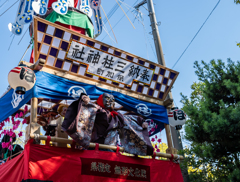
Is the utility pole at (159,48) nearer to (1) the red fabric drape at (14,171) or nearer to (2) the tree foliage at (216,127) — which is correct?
(2) the tree foliage at (216,127)

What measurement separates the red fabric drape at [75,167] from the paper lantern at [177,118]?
4.73ft

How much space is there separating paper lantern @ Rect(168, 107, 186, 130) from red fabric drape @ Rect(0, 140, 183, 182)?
1.44 m

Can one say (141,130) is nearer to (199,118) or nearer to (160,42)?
(199,118)

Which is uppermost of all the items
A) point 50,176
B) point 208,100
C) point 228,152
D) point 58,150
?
point 208,100

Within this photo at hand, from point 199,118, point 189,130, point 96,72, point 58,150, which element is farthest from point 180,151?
point 58,150

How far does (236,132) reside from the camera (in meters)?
6.97

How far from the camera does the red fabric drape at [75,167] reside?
4.16 metres

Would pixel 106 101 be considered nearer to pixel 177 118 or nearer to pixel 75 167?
pixel 75 167

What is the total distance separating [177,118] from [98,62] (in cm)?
264

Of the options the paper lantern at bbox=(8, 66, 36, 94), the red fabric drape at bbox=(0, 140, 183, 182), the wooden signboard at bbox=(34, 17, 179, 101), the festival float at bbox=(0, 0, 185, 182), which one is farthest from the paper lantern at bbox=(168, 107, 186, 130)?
the paper lantern at bbox=(8, 66, 36, 94)

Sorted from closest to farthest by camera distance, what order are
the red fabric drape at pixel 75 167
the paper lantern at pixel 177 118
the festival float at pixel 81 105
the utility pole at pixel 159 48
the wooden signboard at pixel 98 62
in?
the red fabric drape at pixel 75 167
the festival float at pixel 81 105
the wooden signboard at pixel 98 62
the paper lantern at pixel 177 118
the utility pole at pixel 159 48

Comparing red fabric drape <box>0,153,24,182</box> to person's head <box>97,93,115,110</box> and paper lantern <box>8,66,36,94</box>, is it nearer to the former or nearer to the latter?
paper lantern <box>8,66,36,94</box>

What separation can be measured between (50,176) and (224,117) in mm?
5299

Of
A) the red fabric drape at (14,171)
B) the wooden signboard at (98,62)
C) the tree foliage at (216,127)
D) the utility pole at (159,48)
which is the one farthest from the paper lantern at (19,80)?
the tree foliage at (216,127)
